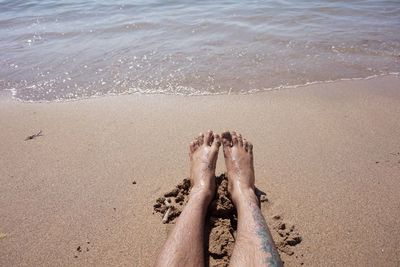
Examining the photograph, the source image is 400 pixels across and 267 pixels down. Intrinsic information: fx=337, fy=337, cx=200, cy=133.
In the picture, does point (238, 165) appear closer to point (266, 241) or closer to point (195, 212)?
point (195, 212)

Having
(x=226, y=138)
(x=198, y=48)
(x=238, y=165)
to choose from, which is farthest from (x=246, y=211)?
(x=198, y=48)

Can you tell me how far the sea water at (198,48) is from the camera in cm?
378

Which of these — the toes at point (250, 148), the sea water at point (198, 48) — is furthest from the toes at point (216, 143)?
the sea water at point (198, 48)

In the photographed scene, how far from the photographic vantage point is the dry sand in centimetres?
189

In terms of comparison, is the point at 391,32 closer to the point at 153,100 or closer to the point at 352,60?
the point at 352,60

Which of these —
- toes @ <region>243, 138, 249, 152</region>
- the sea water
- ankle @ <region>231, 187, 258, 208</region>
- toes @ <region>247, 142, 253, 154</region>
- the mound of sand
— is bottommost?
the mound of sand

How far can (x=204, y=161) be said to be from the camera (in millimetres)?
2387

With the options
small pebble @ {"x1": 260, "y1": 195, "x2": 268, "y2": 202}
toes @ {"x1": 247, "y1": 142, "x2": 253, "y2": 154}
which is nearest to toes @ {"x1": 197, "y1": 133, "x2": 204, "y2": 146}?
toes @ {"x1": 247, "y1": 142, "x2": 253, "y2": 154}

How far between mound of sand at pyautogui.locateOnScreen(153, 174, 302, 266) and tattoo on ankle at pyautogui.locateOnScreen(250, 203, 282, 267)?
0.48ft

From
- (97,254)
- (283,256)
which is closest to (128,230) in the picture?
(97,254)

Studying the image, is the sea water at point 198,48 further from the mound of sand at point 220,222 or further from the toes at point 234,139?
the mound of sand at point 220,222

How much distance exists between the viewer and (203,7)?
6840 millimetres

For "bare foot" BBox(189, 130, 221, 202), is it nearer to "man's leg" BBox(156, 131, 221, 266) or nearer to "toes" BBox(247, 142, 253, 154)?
"man's leg" BBox(156, 131, 221, 266)

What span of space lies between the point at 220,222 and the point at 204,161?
507mm
